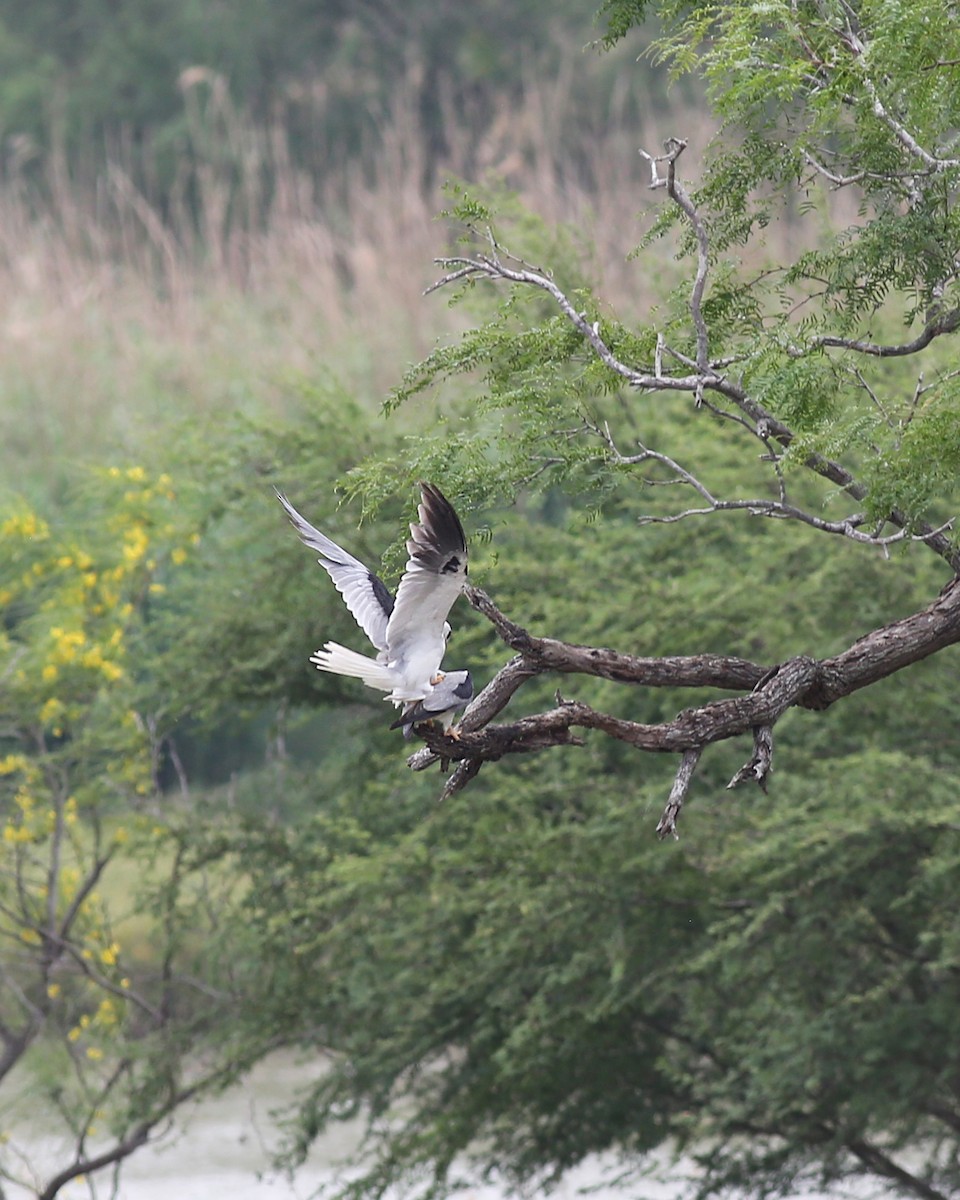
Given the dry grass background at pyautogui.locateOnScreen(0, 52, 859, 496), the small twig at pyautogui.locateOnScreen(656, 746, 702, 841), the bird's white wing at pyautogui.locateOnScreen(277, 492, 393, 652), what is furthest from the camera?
the dry grass background at pyautogui.locateOnScreen(0, 52, 859, 496)

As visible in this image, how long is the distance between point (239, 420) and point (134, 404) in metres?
7.92

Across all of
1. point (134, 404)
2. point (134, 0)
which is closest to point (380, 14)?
point (134, 0)

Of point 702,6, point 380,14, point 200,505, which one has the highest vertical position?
point 380,14

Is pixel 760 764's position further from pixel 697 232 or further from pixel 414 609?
pixel 697 232

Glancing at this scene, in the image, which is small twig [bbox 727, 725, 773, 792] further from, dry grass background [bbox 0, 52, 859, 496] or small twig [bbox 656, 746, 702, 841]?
dry grass background [bbox 0, 52, 859, 496]

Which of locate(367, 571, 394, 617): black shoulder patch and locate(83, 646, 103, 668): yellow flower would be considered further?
locate(83, 646, 103, 668): yellow flower

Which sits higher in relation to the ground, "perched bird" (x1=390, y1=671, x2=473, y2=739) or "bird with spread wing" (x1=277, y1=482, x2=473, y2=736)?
"bird with spread wing" (x1=277, y1=482, x2=473, y2=736)

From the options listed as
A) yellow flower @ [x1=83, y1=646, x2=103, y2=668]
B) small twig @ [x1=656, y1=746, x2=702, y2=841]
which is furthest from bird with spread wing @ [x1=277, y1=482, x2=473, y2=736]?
yellow flower @ [x1=83, y1=646, x2=103, y2=668]

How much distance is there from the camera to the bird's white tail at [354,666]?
4332mm

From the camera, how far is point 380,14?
103 feet

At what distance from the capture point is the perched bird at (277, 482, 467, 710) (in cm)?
429

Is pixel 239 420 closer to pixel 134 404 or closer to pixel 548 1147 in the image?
pixel 548 1147

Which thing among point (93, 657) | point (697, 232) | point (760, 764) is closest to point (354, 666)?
point (760, 764)

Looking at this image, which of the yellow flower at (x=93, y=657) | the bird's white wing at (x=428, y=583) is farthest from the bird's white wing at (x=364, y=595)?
the yellow flower at (x=93, y=657)
